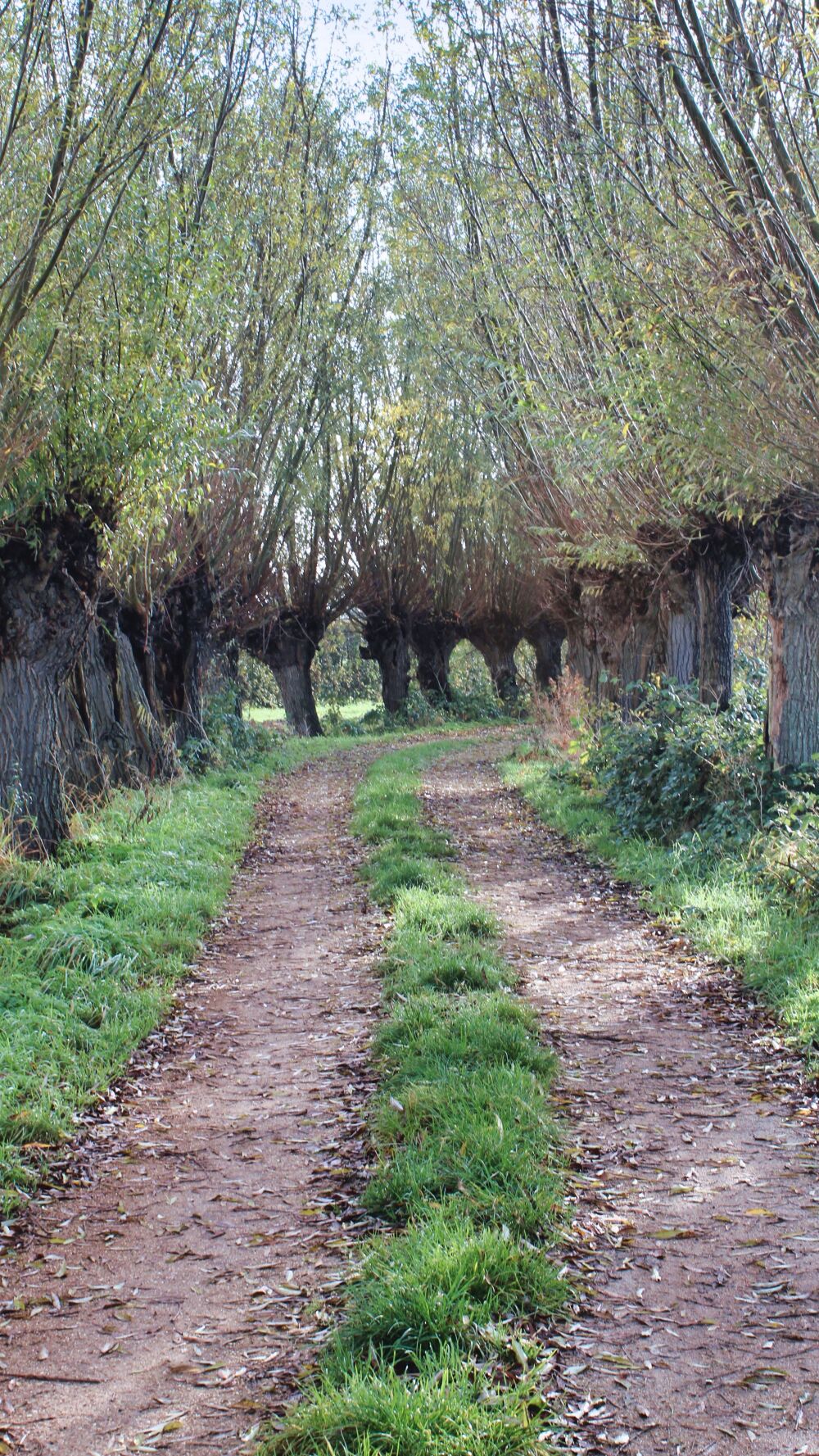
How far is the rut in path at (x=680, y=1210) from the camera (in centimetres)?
309

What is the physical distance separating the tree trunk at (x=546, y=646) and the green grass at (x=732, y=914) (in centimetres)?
2461

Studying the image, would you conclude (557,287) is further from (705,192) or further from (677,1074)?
(677,1074)

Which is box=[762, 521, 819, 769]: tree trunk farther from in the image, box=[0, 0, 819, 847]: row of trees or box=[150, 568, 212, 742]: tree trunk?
box=[150, 568, 212, 742]: tree trunk

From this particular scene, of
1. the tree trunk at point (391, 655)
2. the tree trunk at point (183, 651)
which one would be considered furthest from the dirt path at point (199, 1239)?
the tree trunk at point (391, 655)

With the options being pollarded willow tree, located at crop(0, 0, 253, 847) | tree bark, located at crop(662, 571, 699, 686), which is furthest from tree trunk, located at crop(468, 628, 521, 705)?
pollarded willow tree, located at crop(0, 0, 253, 847)

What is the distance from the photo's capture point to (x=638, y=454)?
10.8 metres

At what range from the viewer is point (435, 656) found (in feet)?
117

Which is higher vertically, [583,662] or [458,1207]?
[583,662]

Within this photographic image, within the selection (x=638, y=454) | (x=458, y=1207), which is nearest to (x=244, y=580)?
(x=638, y=454)

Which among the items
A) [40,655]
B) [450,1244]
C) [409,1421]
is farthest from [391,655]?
[409,1421]

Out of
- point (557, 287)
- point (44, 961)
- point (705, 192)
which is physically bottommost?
point (44, 961)

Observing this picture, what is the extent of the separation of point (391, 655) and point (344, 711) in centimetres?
1191

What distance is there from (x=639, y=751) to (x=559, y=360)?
476cm

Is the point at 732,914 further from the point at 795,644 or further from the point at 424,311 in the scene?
the point at 424,311
